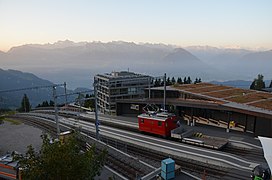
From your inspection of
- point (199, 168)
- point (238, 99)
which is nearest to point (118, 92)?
point (238, 99)

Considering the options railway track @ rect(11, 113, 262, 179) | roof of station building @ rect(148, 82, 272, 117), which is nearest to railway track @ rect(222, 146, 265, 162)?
railway track @ rect(11, 113, 262, 179)

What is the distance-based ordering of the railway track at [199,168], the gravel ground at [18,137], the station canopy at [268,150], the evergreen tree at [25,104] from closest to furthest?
the station canopy at [268,150] → the railway track at [199,168] → the gravel ground at [18,137] → the evergreen tree at [25,104]

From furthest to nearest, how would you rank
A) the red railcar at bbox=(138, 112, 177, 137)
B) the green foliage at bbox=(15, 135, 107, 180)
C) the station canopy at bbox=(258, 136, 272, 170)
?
the red railcar at bbox=(138, 112, 177, 137) → the station canopy at bbox=(258, 136, 272, 170) → the green foliage at bbox=(15, 135, 107, 180)

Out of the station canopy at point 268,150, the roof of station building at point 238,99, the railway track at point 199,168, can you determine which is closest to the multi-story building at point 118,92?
the roof of station building at point 238,99

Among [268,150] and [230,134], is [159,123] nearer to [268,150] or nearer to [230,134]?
[230,134]

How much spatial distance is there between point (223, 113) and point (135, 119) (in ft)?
47.0

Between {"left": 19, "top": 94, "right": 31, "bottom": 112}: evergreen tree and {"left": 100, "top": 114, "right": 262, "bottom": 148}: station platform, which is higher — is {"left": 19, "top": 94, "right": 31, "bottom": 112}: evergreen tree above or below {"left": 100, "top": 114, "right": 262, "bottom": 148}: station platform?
below

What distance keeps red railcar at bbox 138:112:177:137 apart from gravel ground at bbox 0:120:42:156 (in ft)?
44.9

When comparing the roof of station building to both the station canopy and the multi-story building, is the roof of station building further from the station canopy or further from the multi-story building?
the multi-story building

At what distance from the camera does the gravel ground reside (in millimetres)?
29173

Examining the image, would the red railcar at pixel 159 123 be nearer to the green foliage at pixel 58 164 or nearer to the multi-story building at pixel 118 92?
the green foliage at pixel 58 164

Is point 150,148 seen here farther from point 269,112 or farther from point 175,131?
point 269,112

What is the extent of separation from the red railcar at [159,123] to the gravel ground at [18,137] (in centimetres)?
1370

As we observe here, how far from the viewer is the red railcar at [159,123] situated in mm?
28734
